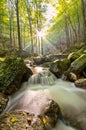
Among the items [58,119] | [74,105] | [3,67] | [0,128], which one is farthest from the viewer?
[3,67]

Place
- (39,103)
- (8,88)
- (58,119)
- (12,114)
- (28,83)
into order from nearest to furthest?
(12,114) < (58,119) < (39,103) < (8,88) < (28,83)

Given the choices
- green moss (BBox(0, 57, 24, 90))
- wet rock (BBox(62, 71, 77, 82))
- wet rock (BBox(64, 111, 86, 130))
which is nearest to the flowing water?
wet rock (BBox(64, 111, 86, 130))

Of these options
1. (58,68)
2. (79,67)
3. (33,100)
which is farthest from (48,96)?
(58,68)

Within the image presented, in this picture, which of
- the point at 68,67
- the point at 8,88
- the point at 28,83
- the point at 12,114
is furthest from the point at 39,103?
the point at 68,67

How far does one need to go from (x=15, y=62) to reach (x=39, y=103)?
307cm

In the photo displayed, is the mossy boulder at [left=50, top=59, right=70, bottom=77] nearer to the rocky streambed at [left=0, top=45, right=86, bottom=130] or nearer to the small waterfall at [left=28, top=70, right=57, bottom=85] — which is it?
the rocky streambed at [left=0, top=45, right=86, bottom=130]

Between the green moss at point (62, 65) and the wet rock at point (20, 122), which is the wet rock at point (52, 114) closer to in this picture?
the wet rock at point (20, 122)

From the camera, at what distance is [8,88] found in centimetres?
767

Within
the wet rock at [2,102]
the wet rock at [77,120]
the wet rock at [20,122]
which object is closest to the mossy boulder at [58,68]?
the wet rock at [2,102]

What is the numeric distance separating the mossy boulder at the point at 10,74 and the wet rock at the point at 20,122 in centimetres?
284

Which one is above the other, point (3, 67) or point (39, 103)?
point (3, 67)

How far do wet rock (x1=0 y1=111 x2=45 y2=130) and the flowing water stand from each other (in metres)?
0.75

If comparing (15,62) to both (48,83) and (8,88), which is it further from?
(48,83)

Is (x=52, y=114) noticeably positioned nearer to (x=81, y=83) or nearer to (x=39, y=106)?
(x=39, y=106)
